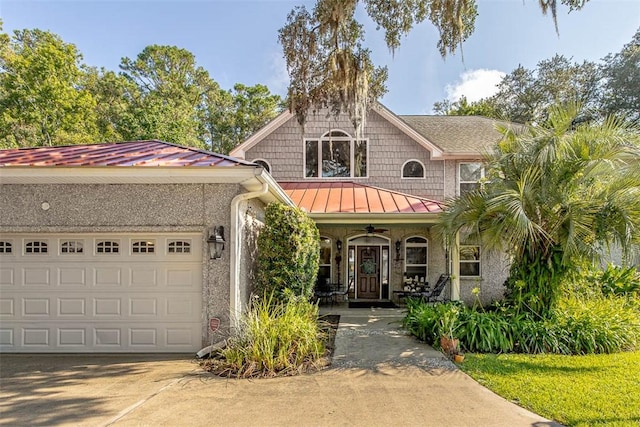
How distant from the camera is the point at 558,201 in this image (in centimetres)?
697

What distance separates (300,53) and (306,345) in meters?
6.74

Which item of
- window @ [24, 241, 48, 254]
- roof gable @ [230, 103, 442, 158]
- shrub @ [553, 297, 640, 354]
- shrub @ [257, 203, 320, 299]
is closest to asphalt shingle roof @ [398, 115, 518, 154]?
roof gable @ [230, 103, 442, 158]

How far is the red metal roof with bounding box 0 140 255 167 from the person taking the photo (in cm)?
631

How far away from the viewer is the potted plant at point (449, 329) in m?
6.33

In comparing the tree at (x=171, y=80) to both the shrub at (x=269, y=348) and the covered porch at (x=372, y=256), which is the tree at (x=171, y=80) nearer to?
the covered porch at (x=372, y=256)

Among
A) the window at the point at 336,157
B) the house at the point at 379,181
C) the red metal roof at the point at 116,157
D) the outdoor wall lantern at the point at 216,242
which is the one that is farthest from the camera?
the window at the point at 336,157

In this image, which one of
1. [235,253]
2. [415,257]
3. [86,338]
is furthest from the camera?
[415,257]

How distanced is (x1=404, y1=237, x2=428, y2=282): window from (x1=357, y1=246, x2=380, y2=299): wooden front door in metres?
1.02

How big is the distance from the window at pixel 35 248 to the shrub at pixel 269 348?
4.04m

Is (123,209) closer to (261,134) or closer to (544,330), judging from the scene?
(261,134)

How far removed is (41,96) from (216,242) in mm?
20561

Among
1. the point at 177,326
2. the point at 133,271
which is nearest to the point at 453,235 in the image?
the point at 177,326

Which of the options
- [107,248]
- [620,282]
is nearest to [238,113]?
[107,248]

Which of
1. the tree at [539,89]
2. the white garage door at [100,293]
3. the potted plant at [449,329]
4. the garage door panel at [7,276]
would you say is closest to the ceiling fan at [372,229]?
the potted plant at [449,329]
